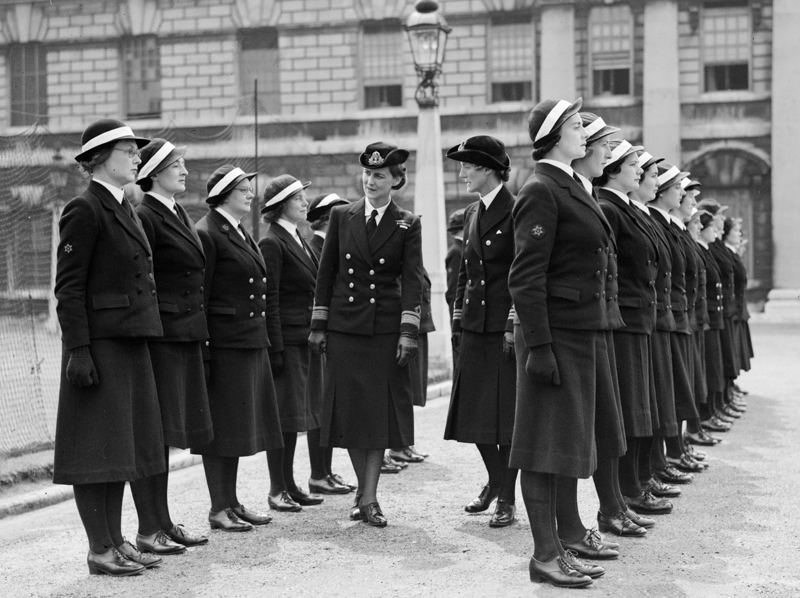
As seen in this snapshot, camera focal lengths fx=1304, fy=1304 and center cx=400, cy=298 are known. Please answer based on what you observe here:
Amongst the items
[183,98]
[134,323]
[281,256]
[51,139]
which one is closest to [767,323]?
[183,98]

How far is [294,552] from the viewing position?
7062 millimetres

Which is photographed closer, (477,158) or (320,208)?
(477,158)

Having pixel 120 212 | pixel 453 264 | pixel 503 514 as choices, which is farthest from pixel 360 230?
pixel 453 264

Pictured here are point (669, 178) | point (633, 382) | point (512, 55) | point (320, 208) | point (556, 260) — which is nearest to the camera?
point (556, 260)

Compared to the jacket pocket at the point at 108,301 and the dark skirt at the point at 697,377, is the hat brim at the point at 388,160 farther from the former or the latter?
the dark skirt at the point at 697,377

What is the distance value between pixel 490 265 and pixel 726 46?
25.7 meters

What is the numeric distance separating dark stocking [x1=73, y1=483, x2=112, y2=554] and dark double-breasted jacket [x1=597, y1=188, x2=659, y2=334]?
311cm

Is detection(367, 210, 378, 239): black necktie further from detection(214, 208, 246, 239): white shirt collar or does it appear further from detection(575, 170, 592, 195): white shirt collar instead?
detection(575, 170, 592, 195): white shirt collar

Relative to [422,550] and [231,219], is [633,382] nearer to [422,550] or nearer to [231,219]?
[422,550]

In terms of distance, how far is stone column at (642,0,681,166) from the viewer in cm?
3138

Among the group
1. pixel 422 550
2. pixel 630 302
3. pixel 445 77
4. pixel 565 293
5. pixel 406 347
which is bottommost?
pixel 422 550

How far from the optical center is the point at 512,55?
107 ft

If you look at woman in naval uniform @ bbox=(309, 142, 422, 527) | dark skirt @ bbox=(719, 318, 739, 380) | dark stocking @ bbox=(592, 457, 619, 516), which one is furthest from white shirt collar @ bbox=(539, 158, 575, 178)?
dark skirt @ bbox=(719, 318, 739, 380)

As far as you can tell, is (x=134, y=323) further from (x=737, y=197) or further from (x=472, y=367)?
(x=737, y=197)
